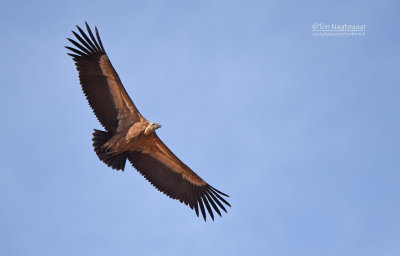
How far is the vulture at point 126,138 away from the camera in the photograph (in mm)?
17938

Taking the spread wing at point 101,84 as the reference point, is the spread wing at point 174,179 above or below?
below

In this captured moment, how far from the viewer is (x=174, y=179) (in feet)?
63.0

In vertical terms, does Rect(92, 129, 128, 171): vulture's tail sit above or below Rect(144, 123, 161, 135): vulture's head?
below

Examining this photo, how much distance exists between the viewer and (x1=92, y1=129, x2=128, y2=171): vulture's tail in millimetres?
18141

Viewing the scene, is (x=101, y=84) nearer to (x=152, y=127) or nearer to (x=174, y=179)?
(x=152, y=127)

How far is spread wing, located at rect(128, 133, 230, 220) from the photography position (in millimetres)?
18984

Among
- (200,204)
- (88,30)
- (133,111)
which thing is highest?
(88,30)

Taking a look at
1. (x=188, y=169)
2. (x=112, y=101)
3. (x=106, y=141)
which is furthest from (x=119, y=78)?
(x=188, y=169)

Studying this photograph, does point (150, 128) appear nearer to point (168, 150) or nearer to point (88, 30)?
point (168, 150)

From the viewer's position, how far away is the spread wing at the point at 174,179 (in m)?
19.0

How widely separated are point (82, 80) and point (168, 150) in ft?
10.5

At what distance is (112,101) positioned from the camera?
1822 centimetres

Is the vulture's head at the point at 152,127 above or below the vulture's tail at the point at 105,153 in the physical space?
above

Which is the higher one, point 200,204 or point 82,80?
point 82,80
